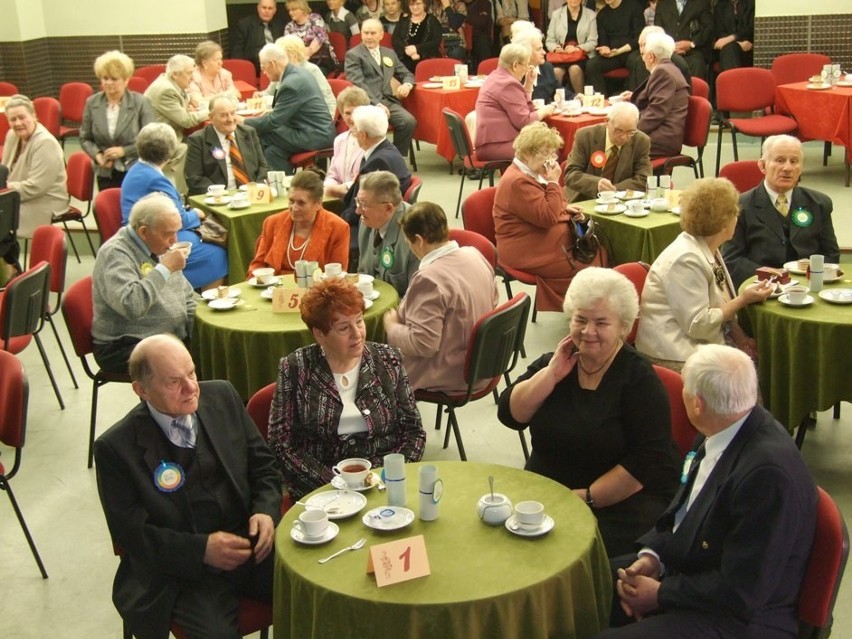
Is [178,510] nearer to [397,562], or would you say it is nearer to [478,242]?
[397,562]

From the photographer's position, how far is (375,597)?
8.67 feet

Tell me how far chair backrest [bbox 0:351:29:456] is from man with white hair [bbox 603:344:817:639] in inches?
83.9

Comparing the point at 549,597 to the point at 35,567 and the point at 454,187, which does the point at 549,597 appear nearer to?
the point at 35,567

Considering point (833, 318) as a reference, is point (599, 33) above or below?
above

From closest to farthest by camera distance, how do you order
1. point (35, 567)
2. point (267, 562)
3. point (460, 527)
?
point (460, 527), point (267, 562), point (35, 567)

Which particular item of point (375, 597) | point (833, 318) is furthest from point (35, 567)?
point (833, 318)

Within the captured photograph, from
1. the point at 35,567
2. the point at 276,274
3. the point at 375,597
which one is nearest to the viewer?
the point at 375,597

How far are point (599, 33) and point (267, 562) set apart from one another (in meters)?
9.70

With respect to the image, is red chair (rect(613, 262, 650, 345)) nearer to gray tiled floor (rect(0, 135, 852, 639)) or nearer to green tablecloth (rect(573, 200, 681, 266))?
gray tiled floor (rect(0, 135, 852, 639))

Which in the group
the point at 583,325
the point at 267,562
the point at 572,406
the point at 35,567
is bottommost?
the point at 35,567

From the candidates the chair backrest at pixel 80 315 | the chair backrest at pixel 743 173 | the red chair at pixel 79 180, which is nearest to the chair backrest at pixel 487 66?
the red chair at pixel 79 180

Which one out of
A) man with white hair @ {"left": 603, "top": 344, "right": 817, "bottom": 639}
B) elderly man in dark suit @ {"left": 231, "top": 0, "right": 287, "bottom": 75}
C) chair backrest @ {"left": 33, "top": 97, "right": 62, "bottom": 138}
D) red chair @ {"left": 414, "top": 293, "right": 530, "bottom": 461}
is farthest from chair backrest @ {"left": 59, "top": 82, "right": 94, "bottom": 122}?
man with white hair @ {"left": 603, "top": 344, "right": 817, "bottom": 639}

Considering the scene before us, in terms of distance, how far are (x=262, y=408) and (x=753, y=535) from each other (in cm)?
169

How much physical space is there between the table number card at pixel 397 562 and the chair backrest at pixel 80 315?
8.05 ft
